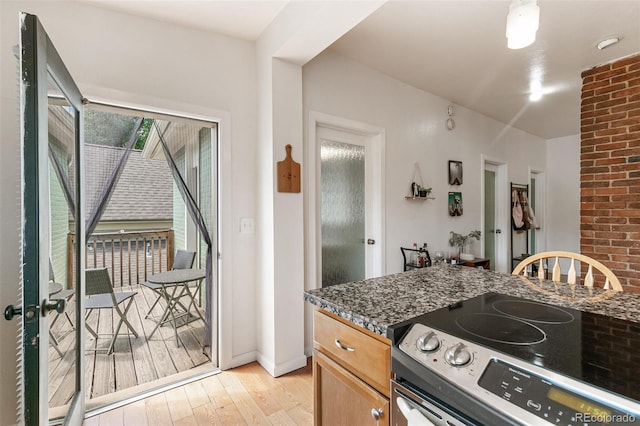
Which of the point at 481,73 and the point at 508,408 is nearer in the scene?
the point at 508,408

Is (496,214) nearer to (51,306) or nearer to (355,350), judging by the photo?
(355,350)

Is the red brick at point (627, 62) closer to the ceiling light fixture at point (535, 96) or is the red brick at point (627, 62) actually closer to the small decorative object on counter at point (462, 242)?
the ceiling light fixture at point (535, 96)

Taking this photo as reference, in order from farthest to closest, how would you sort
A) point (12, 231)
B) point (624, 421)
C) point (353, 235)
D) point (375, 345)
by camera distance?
point (353, 235) → point (12, 231) → point (375, 345) → point (624, 421)

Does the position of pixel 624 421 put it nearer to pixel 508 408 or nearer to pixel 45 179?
pixel 508 408

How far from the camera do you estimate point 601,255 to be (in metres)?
2.66

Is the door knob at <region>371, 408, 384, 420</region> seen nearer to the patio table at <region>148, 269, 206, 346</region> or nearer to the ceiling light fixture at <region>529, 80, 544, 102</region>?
the patio table at <region>148, 269, 206, 346</region>

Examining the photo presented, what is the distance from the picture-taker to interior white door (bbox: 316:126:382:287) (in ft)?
8.94

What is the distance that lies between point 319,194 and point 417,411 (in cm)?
198

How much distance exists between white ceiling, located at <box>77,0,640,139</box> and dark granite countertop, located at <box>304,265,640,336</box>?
178 cm

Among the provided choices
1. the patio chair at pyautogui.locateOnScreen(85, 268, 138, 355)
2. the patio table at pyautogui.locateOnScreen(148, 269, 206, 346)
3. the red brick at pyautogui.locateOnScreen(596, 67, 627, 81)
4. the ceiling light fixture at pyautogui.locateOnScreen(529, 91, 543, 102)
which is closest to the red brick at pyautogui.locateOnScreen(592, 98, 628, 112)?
the red brick at pyautogui.locateOnScreen(596, 67, 627, 81)

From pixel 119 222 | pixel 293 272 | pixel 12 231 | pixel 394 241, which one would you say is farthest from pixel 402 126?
pixel 119 222

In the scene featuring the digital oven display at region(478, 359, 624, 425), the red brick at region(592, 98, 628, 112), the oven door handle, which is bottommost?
the oven door handle

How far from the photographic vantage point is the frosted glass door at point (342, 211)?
8.95 ft

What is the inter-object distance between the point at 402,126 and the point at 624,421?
3.05 metres
